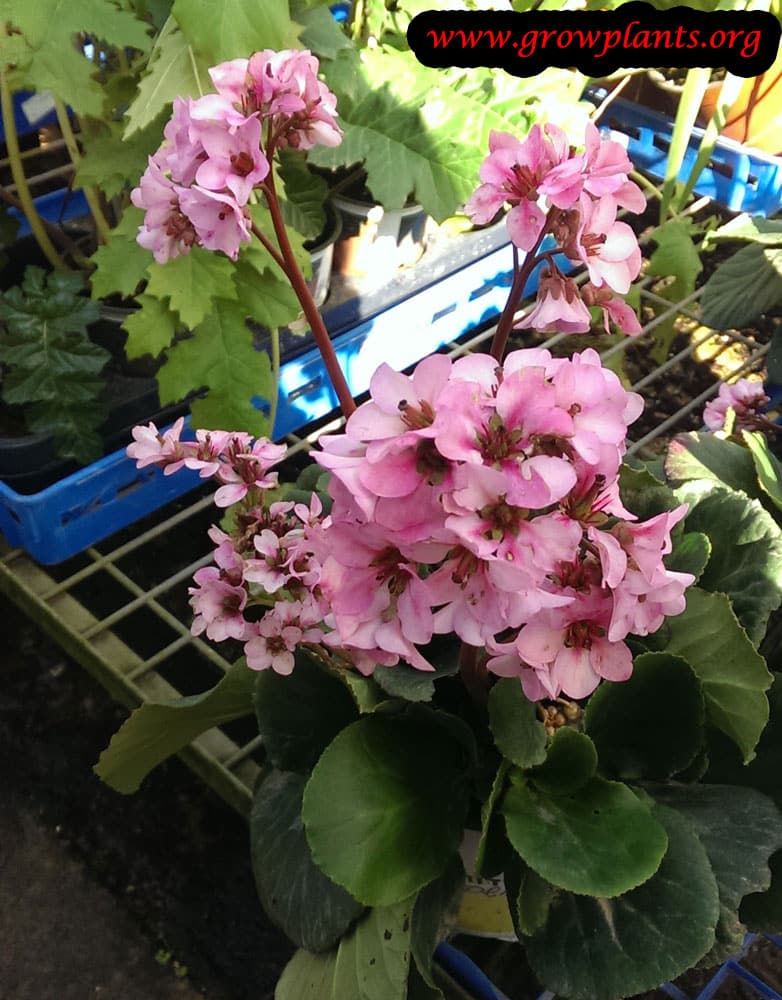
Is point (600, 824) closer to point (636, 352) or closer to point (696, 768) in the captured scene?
point (696, 768)

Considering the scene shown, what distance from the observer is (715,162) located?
56.2 inches

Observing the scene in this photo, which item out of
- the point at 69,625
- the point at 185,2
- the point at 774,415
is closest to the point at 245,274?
the point at 185,2

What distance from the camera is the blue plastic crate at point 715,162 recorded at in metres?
1.34

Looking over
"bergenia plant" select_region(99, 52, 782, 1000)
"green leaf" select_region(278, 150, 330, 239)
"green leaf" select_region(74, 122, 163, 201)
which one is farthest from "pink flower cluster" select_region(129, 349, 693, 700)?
"green leaf" select_region(278, 150, 330, 239)

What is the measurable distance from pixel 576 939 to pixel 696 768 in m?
0.13

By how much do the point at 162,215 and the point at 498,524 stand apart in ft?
0.88

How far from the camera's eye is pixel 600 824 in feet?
1.73

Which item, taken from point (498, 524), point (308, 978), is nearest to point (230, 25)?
point (498, 524)

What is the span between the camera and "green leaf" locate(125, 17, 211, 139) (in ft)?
2.69

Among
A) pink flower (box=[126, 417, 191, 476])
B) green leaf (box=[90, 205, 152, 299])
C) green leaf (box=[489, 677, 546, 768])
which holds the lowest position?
green leaf (box=[489, 677, 546, 768])

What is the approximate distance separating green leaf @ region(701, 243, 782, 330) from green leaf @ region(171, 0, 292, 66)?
0.53 metres

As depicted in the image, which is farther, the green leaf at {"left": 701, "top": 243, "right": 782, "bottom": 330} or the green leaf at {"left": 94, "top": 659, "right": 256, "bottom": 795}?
the green leaf at {"left": 701, "top": 243, "right": 782, "bottom": 330}

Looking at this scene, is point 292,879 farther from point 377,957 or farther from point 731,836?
point 731,836

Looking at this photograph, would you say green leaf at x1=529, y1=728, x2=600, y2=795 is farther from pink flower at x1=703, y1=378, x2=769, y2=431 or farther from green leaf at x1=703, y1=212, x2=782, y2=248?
green leaf at x1=703, y1=212, x2=782, y2=248
